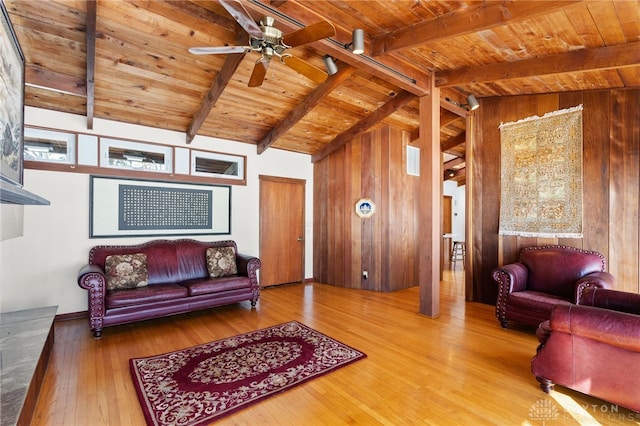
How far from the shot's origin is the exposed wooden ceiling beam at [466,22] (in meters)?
2.28

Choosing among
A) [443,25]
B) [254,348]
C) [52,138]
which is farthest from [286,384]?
[52,138]

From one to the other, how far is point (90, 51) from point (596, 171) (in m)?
5.63

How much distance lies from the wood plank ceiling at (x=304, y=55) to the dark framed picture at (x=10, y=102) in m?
0.28

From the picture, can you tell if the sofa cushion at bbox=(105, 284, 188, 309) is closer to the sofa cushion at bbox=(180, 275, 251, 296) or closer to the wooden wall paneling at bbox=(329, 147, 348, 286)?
the sofa cushion at bbox=(180, 275, 251, 296)

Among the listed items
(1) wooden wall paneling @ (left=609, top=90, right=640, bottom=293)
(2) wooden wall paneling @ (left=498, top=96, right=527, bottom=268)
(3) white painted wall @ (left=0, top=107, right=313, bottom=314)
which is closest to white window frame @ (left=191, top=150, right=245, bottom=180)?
(3) white painted wall @ (left=0, top=107, right=313, bottom=314)

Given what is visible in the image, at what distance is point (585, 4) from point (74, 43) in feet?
14.5

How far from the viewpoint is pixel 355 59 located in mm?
3078

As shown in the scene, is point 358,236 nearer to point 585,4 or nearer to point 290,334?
point 290,334

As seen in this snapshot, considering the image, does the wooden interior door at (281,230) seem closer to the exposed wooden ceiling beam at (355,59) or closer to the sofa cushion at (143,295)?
the sofa cushion at (143,295)

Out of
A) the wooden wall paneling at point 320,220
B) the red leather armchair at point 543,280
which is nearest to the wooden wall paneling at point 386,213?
the wooden wall paneling at point 320,220

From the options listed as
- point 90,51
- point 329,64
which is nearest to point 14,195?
point 90,51

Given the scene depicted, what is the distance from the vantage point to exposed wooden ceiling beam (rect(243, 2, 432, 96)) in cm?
249

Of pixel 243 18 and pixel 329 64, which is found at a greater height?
pixel 329 64

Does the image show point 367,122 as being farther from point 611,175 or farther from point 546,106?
point 611,175
